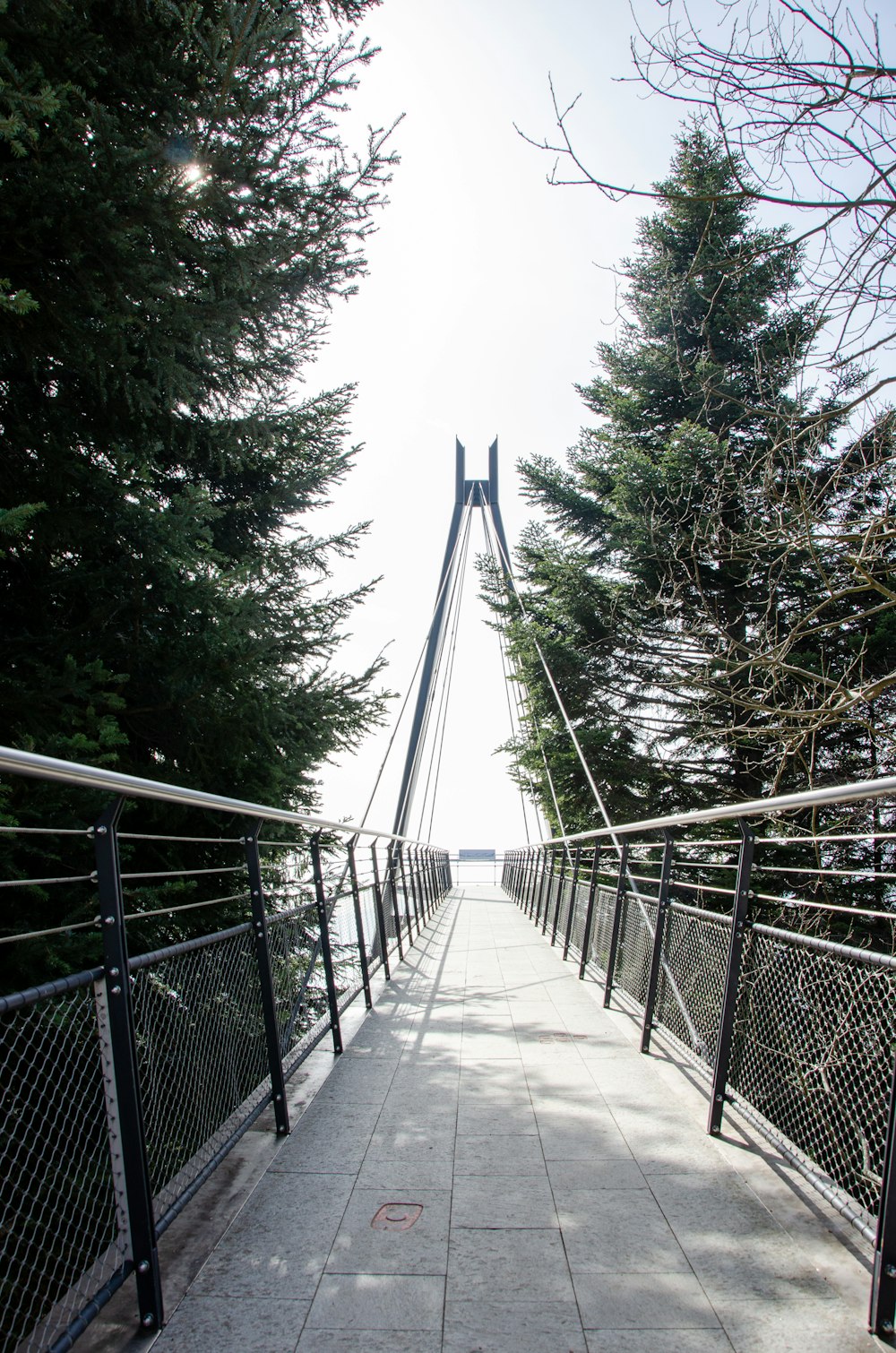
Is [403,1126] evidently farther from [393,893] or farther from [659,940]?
[393,893]

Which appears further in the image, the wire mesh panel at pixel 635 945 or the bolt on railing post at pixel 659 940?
the wire mesh panel at pixel 635 945

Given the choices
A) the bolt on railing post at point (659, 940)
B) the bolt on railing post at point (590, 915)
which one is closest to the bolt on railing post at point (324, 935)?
the bolt on railing post at point (659, 940)

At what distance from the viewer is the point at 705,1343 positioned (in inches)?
74.5

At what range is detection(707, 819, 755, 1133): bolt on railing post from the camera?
303cm

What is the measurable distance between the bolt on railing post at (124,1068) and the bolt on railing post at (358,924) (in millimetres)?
3594

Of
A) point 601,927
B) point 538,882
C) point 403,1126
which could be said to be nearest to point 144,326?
point 403,1126

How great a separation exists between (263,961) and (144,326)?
3190mm

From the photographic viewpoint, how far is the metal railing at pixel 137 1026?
1980 mm

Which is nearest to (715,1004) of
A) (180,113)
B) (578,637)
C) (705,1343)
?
(705,1343)

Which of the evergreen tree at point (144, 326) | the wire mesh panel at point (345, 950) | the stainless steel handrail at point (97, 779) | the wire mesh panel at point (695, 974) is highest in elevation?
the evergreen tree at point (144, 326)

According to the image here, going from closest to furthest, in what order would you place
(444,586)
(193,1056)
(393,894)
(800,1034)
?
(193,1056)
(800,1034)
(393,894)
(444,586)

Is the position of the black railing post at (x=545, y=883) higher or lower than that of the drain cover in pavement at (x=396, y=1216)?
higher

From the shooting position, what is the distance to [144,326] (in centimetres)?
451

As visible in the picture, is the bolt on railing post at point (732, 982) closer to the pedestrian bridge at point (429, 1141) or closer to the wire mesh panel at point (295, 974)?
the pedestrian bridge at point (429, 1141)
